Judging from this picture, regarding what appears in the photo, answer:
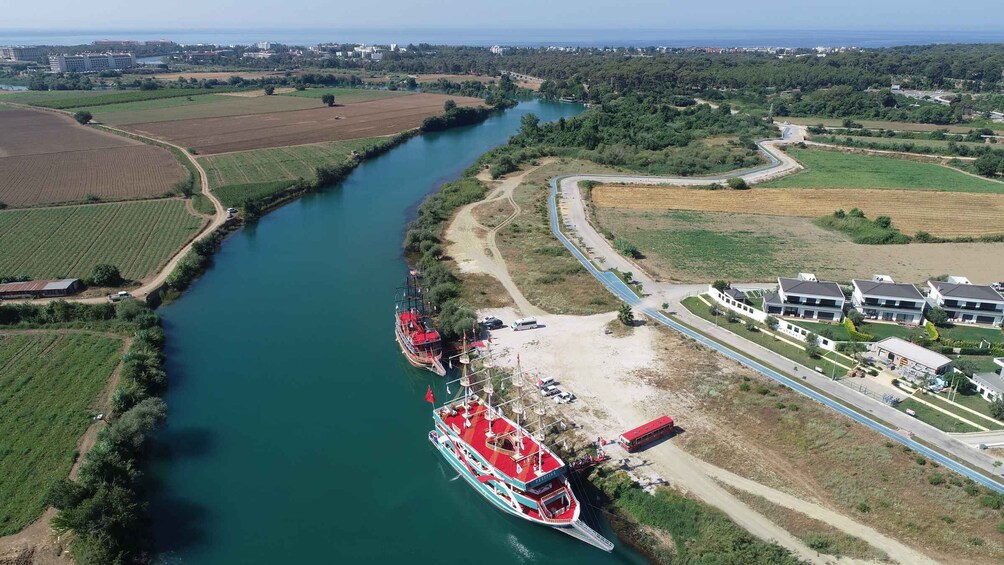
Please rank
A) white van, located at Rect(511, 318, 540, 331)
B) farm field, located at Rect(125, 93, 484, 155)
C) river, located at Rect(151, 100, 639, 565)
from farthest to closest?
→ farm field, located at Rect(125, 93, 484, 155) < white van, located at Rect(511, 318, 540, 331) < river, located at Rect(151, 100, 639, 565)

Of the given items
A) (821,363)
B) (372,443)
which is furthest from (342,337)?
(821,363)

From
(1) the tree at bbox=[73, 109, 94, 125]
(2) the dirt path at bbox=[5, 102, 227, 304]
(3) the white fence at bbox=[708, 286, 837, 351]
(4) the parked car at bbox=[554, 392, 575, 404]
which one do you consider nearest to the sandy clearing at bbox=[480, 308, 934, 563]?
(4) the parked car at bbox=[554, 392, 575, 404]

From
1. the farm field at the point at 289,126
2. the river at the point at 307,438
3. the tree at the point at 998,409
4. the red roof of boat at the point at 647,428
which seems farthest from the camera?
the farm field at the point at 289,126

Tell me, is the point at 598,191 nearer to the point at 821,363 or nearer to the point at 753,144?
the point at 753,144

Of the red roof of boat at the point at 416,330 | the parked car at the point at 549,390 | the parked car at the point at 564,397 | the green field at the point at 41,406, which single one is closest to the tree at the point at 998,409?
the parked car at the point at 564,397

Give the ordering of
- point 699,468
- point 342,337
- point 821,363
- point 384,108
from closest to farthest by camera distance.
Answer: point 699,468 < point 821,363 < point 342,337 < point 384,108

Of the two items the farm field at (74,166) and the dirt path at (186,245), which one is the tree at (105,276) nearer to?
the dirt path at (186,245)

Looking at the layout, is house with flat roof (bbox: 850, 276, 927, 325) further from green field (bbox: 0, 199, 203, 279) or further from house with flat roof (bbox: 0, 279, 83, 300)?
house with flat roof (bbox: 0, 279, 83, 300)
